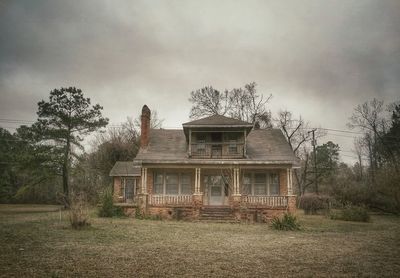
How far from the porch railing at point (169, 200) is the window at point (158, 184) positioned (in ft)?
4.97

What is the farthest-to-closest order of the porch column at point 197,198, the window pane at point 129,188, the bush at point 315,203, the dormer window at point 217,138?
1. the window pane at point 129,188
2. the bush at point 315,203
3. the dormer window at point 217,138
4. the porch column at point 197,198

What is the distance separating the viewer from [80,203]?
12500 millimetres

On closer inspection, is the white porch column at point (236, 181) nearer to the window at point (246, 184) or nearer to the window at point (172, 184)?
the window at point (246, 184)

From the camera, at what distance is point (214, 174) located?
2184 centimetres

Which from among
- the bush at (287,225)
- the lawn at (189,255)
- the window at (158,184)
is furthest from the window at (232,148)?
the lawn at (189,255)

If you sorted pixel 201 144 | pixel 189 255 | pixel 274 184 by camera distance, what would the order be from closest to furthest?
pixel 189 255 < pixel 274 184 < pixel 201 144

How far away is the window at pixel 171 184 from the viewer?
71.2 feet

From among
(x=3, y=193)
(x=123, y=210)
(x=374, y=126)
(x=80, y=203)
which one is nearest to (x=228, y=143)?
(x=123, y=210)

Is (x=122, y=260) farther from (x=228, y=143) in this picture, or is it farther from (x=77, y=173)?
(x=77, y=173)

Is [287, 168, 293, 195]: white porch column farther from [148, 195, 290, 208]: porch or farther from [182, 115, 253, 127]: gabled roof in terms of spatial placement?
[182, 115, 253, 127]: gabled roof

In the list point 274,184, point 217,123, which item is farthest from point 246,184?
point 217,123

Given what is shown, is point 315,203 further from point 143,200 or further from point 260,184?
point 143,200

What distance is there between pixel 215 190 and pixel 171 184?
3.12m

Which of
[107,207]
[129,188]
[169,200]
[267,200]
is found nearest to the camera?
[107,207]
